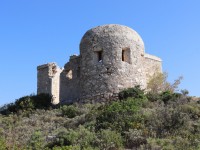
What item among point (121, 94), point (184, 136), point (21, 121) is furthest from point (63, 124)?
point (184, 136)

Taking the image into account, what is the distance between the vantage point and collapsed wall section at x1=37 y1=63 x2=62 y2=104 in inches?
1064

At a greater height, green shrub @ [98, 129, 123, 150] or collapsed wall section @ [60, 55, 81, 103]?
collapsed wall section @ [60, 55, 81, 103]

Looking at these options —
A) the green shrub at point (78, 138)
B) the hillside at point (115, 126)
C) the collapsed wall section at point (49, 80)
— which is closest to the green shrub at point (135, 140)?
the hillside at point (115, 126)

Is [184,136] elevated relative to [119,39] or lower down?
lower down

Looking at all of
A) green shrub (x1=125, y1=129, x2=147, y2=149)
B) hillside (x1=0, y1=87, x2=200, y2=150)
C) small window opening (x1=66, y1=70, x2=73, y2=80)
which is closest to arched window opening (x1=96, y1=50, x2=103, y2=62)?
hillside (x1=0, y1=87, x2=200, y2=150)

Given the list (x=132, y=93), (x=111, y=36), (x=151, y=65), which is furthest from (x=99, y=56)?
(x=151, y=65)

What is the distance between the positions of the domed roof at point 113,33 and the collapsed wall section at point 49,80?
4404mm

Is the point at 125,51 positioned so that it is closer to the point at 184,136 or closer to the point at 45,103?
the point at 45,103

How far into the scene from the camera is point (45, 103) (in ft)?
78.1

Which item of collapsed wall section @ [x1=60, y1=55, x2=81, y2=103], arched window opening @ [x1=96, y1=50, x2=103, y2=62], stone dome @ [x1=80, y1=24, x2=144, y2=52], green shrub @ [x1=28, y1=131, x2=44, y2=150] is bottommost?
green shrub @ [x1=28, y1=131, x2=44, y2=150]

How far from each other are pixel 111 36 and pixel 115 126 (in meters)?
7.98

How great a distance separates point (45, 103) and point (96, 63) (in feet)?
12.6

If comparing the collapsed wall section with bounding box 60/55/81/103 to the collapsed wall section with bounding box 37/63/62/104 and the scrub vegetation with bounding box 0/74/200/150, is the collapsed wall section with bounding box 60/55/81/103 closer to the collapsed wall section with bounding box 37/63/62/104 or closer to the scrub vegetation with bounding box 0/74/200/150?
the collapsed wall section with bounding box 37/63/62/104

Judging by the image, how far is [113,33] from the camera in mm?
23031
